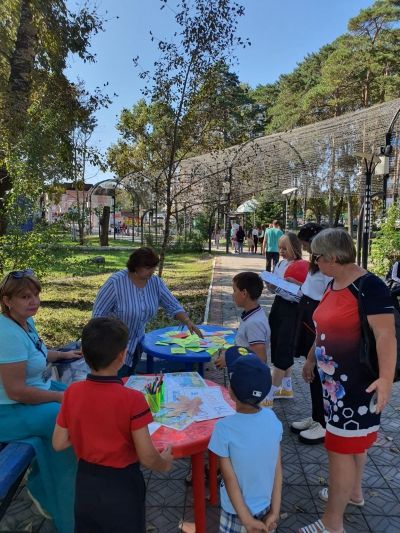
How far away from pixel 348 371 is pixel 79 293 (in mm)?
9118

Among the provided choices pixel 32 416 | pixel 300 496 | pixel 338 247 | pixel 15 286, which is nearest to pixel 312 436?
pixel 300 496

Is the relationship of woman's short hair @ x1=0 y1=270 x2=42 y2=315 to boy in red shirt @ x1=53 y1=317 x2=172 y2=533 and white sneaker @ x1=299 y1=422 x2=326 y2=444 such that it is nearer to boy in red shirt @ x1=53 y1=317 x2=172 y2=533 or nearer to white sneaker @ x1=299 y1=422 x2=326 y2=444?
boy in red shirt @ x1=53 y1=317 x2=172 y2=533

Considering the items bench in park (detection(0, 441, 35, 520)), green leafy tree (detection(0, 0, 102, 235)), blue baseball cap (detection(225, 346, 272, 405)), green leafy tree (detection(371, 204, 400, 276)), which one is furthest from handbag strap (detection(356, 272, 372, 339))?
green leafy tree (detection(371, 204, 400, 276))

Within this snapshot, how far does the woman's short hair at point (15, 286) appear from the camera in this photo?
8.29ft

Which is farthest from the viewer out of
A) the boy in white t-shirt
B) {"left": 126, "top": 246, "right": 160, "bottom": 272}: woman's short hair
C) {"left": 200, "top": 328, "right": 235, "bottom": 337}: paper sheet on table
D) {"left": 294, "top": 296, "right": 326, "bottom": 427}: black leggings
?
{"left": 200, "top": 328, "right": 235, "bottom": 337}: paper sheet on table

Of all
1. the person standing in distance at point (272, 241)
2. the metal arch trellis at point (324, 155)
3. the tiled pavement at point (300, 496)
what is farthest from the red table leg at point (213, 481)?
the metal arch trellis at point (324, 155)

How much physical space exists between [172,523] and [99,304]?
1.62m

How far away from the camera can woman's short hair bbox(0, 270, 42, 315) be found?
→ 253cm

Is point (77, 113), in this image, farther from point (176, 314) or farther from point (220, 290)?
point (176, 314)

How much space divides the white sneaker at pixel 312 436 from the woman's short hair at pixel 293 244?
4.89 ft

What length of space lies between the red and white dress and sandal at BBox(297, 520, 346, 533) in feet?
1.42

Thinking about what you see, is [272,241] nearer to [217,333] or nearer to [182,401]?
[217,333]

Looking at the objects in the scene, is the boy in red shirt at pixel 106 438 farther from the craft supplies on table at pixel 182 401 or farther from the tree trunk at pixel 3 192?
the tree trunk at pixel 3 192

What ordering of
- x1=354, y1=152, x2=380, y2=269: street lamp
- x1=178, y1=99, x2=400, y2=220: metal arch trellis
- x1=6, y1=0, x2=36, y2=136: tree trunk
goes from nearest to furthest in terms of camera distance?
x1=6, y1=0, x2=36, y2=136: tree trunk, x1=354, y1=152, x2=380, y2=269: street lamp, x1=178, y1=99, x2=400, y2=220: metal arch trellis
